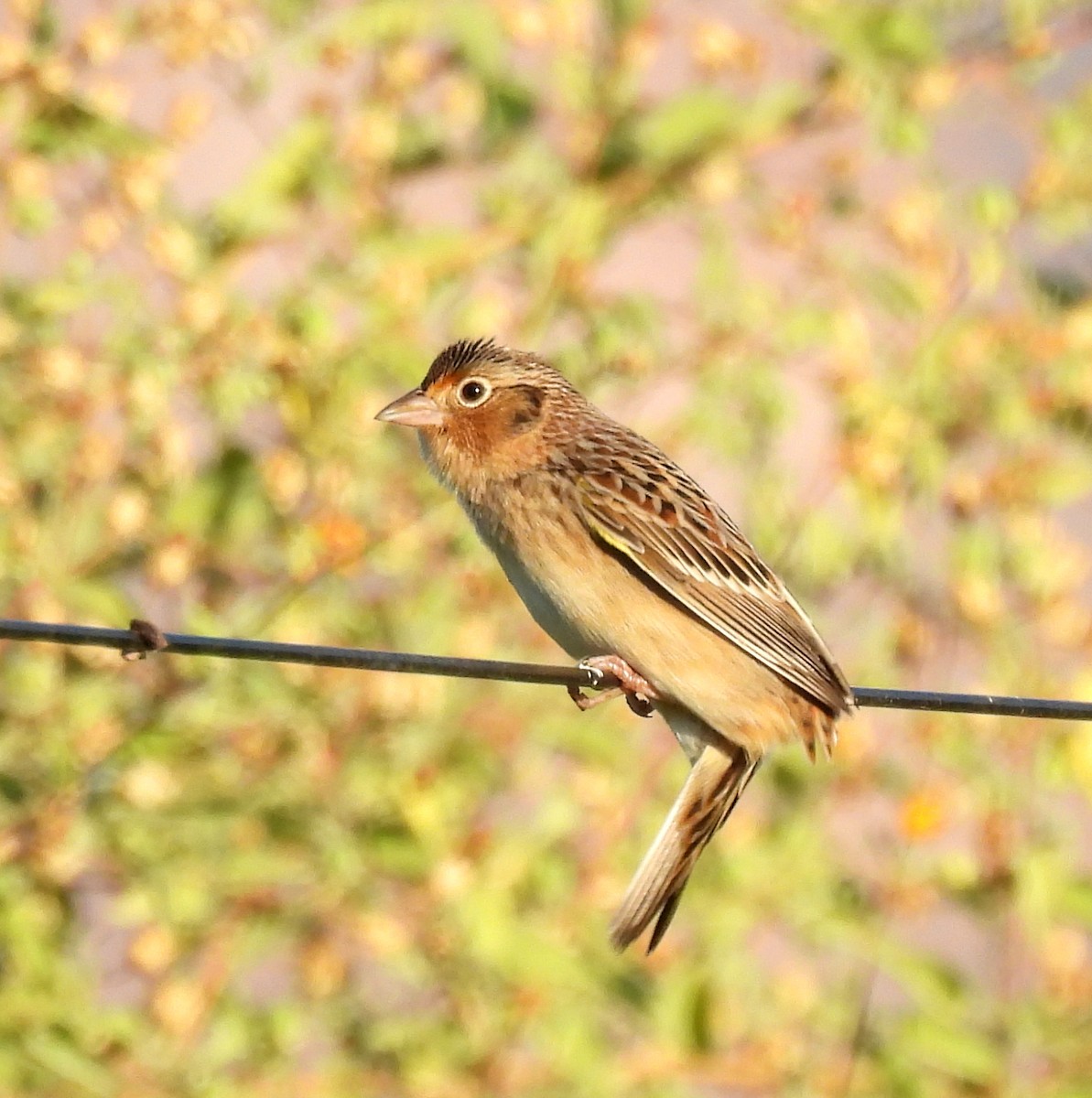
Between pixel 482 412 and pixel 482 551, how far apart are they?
715mm

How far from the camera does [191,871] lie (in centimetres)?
539

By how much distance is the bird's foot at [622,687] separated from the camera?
4504mm

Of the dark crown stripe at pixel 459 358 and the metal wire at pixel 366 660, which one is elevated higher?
the dark crown stripe at pixel 459 358

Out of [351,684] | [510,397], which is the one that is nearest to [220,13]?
[510,397]

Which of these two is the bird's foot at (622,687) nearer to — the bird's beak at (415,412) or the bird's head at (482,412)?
the bird's head at (482,412)

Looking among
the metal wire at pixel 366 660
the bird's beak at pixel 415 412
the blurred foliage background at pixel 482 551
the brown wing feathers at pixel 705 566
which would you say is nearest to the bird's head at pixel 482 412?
the bird's beak at pixel 415 412

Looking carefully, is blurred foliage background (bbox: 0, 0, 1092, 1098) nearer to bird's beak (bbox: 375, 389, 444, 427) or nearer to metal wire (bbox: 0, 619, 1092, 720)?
bird's beak (bbox: 375, 389, 444, 427)

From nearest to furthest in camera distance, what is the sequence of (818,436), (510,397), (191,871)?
(510,397) < (191,871) < (818,436)

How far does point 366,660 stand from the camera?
3531mm

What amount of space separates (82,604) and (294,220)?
1209 mm

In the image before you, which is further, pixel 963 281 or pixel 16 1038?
pixel 963 281

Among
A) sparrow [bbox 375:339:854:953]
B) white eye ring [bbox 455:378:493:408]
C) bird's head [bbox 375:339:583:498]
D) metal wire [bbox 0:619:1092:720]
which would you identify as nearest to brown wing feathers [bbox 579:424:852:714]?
sparrow [bbox 375:339:854:953]

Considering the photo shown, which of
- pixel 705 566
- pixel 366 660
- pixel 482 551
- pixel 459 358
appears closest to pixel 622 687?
pixel 705 566

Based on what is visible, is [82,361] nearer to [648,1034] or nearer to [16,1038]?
[16,1038]
